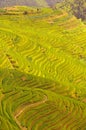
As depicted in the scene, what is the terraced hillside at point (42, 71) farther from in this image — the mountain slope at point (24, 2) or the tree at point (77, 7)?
the mountain slope at point (24, 2)

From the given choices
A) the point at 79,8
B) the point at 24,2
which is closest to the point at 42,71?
the point at 79,8

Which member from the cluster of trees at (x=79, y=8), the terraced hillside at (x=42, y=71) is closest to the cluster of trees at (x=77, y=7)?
the cluster of trees at (x=79, y=8)

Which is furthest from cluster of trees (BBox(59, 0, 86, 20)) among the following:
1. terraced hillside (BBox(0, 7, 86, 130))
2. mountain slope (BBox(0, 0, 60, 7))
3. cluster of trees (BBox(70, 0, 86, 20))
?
mountain slope (BBox(0, 0, 60, 7))

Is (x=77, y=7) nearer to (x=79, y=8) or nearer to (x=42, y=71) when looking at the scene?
(x=79, y=8)

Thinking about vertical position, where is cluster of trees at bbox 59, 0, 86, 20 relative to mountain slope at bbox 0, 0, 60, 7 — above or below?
above

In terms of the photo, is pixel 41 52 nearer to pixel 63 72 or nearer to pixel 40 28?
pixel 63 72

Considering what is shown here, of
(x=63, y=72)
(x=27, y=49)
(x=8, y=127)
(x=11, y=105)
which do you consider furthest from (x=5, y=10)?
(x=8, y=127)

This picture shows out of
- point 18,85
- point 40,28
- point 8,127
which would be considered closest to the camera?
point 8,127

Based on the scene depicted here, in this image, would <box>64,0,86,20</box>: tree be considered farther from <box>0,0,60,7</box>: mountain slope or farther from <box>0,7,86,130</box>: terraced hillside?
<box>0,0,60,7</box>: mountain slope
